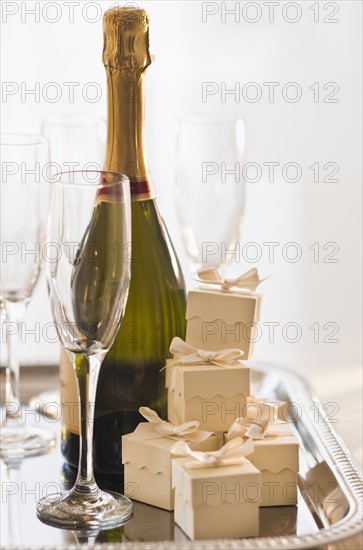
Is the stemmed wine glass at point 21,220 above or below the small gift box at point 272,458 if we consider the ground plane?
above

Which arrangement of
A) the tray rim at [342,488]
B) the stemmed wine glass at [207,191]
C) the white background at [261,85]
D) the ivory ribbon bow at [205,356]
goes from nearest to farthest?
the tray rim at [342,488], the ivory ribbon bow at [205,356], the stemmed wine glass at [207,191], the white background at [261,85]

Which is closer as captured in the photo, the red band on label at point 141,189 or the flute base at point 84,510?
the flute base at point 84,510

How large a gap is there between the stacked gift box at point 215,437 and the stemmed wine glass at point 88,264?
55 millimetres

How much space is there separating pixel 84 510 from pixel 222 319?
7.0 inches

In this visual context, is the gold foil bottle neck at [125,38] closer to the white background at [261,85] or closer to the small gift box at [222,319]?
the small gift box at [222,319]

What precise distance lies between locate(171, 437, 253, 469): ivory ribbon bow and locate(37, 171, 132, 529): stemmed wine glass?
0.07 m

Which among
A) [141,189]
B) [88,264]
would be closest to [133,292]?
[141,189]

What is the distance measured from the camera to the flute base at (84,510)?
2.23 ft

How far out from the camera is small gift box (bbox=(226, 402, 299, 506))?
715mm

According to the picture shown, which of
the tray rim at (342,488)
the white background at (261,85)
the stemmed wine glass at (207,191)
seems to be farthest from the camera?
the white background at (261,85)

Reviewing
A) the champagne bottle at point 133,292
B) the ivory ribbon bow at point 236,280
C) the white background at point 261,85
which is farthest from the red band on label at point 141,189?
the white background at point 261,85

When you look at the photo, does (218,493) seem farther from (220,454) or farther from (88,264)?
(88,264)

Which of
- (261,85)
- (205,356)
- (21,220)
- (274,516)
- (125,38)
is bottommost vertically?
(274,516)

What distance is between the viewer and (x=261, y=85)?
2123mm
